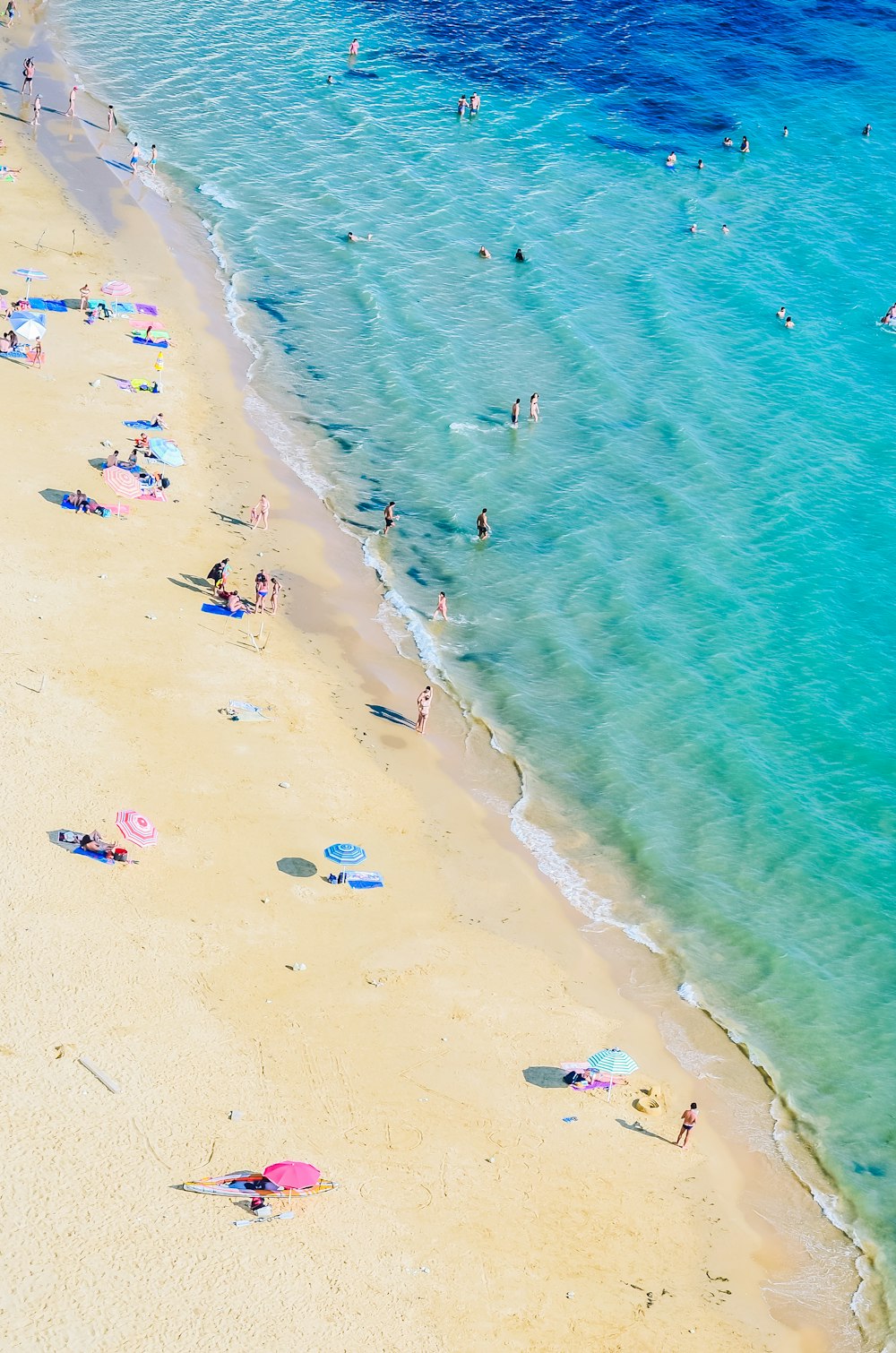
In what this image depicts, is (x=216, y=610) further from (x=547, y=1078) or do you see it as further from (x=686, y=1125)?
(x=686, y=1125)

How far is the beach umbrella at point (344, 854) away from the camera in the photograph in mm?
33875

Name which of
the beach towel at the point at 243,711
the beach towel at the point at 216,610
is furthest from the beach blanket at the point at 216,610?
the beach towel at the point at 243,711

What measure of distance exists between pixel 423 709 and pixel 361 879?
274 inches

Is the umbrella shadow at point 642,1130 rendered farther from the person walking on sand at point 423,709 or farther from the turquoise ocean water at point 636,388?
the person walking on sand at point 423,709

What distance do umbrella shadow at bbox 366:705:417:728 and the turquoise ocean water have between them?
2406 mm

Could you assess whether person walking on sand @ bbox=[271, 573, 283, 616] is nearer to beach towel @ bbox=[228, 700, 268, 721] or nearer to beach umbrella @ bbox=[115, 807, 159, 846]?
beach towel @ bbox=[228, 700, 268, 721]

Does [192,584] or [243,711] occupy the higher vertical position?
[192,584]

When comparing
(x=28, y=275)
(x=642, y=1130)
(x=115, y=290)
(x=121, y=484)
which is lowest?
(x=642, y=1130)

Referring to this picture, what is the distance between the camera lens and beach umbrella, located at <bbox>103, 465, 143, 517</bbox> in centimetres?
4519

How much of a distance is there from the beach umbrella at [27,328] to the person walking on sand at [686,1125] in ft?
115

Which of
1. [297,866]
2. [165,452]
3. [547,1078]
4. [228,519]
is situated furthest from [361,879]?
[165,452]

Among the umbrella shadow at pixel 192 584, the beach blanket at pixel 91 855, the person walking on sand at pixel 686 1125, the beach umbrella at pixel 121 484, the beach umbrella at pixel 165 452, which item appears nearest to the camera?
the person walking on sand at pixel 686 1125

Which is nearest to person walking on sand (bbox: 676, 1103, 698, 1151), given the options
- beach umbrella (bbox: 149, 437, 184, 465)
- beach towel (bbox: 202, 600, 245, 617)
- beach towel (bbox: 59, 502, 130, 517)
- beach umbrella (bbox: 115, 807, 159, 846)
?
beach umbrella (bbox: 115, 807, 159, 846)

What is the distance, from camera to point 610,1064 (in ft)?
99.8
